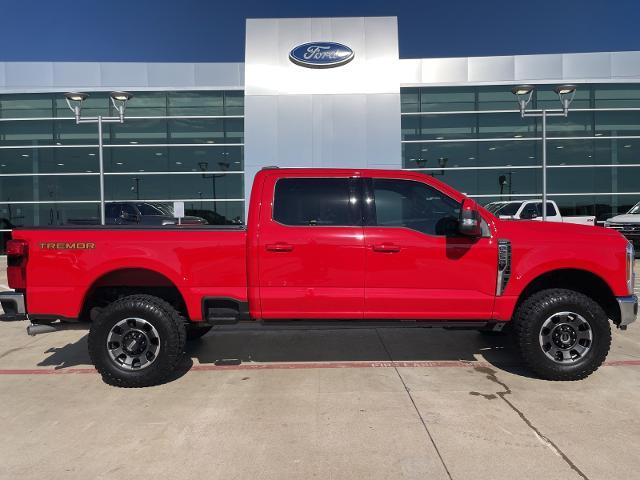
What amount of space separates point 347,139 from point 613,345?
1307cm

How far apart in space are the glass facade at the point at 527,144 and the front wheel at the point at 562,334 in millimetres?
15195

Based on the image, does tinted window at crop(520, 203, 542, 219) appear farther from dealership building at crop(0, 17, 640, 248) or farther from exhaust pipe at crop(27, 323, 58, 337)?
exhaust pipe at crop(27, 323, 58, 337)

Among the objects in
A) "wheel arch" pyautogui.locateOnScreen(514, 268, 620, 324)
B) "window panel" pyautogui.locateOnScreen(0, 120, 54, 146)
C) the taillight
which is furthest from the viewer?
"window panel" pyautogui.locateOnScreen(0, 120, 54, 146)

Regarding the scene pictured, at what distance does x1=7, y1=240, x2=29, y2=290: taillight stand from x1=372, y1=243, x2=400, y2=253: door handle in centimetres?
330

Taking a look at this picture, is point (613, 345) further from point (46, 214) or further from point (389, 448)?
point (46, 214)

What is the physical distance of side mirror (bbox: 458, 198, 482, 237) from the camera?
4.07 meters

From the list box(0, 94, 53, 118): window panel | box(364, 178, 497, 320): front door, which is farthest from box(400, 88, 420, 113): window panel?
box(364, 178, 497, 320): front door

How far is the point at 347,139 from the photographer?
17484mm

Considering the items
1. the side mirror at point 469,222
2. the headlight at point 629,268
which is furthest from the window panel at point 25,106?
the headlight at point 629,268

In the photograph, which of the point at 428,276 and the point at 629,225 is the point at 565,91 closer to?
the point at 629,225

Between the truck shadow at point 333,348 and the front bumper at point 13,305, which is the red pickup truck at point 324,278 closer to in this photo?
the front bumper at point 13,305

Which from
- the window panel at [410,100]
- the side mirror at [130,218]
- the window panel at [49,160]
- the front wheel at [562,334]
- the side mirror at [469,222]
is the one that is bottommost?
the front wheel at [562,334]

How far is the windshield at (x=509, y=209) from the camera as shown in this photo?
615 inches

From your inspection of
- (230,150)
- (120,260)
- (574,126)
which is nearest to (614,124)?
(574,126)
